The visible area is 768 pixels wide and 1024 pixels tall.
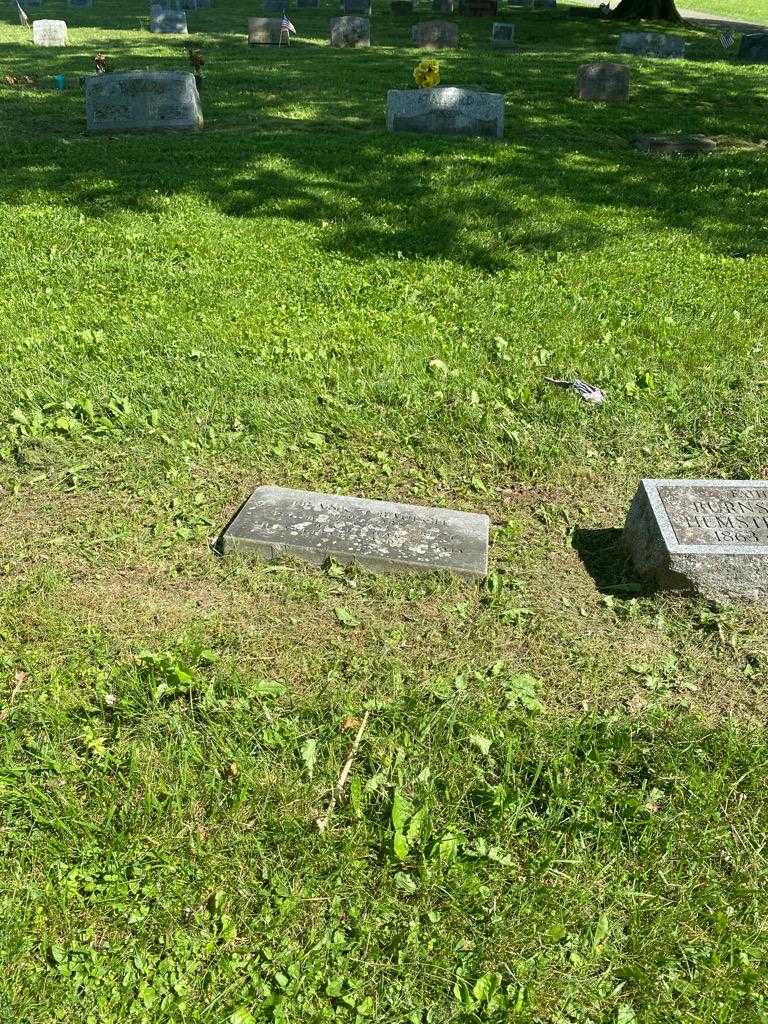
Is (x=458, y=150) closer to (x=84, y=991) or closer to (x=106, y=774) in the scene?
(x=106, y=774)

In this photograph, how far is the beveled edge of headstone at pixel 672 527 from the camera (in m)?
3.49

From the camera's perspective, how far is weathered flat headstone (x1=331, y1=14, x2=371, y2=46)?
1759 centimetres

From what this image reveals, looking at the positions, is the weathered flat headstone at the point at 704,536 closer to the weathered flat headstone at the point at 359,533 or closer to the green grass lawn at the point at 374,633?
the green grass lawn at the point at 374,633

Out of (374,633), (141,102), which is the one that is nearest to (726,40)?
(141,102)

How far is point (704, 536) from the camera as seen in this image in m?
3.61

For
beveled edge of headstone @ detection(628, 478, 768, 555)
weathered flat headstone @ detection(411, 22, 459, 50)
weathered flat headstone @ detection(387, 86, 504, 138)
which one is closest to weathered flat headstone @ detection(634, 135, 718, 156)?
weathered flat headstone @ detection(387, 86, 504, 138)

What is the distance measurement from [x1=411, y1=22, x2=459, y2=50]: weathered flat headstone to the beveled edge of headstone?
1725 centimetres

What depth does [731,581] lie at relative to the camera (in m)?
3.54

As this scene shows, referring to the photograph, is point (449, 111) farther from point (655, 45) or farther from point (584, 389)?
point (655, 45)

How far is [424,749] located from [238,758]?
2.32ft

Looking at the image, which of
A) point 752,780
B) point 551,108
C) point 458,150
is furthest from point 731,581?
point 551,108

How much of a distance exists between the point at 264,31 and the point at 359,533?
17951 millimetres

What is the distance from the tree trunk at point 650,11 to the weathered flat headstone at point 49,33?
1489 cm

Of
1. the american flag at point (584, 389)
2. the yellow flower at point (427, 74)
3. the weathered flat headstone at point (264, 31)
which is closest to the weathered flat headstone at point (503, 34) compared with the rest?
the weathered flat headstone at point (264, 31)
